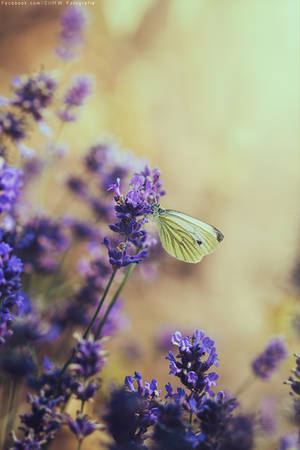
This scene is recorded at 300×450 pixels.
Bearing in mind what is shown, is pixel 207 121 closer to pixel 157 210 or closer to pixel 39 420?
pixel 157 210

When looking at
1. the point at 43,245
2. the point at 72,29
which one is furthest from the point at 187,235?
the point at 72,29

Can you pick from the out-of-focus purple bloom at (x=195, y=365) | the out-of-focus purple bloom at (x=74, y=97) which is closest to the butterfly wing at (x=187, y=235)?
the out-of-focus purple bloom at (x=195, y=365)

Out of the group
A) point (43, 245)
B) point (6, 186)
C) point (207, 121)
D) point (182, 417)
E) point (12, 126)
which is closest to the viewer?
point (182, 417)

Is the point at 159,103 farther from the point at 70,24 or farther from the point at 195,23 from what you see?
the point at 70,24

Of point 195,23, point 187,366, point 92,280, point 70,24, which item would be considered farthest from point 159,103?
point 187,366

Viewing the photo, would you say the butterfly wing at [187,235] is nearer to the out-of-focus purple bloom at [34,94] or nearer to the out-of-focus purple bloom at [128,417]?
the out-of-focus purple bloom at [128,417]

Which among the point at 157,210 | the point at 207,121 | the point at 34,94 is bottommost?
the point at 157,210
